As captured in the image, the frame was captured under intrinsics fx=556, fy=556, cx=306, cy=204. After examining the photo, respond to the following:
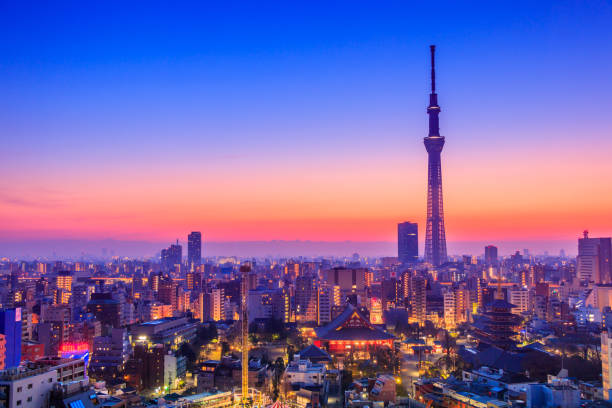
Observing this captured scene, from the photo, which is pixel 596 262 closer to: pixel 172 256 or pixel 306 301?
pixel 306 301

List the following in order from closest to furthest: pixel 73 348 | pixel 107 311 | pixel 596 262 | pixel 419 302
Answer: pixel 73 348
pixel 107 311
pixel 419 302
pixel 596 262

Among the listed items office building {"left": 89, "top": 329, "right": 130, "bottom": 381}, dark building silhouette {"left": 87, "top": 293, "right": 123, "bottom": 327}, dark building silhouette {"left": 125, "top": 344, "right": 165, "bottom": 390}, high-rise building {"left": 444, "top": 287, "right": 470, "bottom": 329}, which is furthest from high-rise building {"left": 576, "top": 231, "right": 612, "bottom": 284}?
dark building silhouette {"left": 125, "top": 344, "right": 165, "bottom": 390}

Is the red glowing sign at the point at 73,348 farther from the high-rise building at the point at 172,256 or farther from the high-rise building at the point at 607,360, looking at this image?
the high-rise building at the point at 172,256

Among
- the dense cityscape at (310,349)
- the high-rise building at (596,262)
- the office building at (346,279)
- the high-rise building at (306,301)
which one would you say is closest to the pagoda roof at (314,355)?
the dense cityscape at (310,349)

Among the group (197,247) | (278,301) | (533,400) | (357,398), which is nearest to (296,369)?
(357,398)

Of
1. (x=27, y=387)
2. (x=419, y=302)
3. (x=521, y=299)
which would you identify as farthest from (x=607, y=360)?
(x=521, y=299)

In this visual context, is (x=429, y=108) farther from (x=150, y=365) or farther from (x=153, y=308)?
(x=150, y=365)
